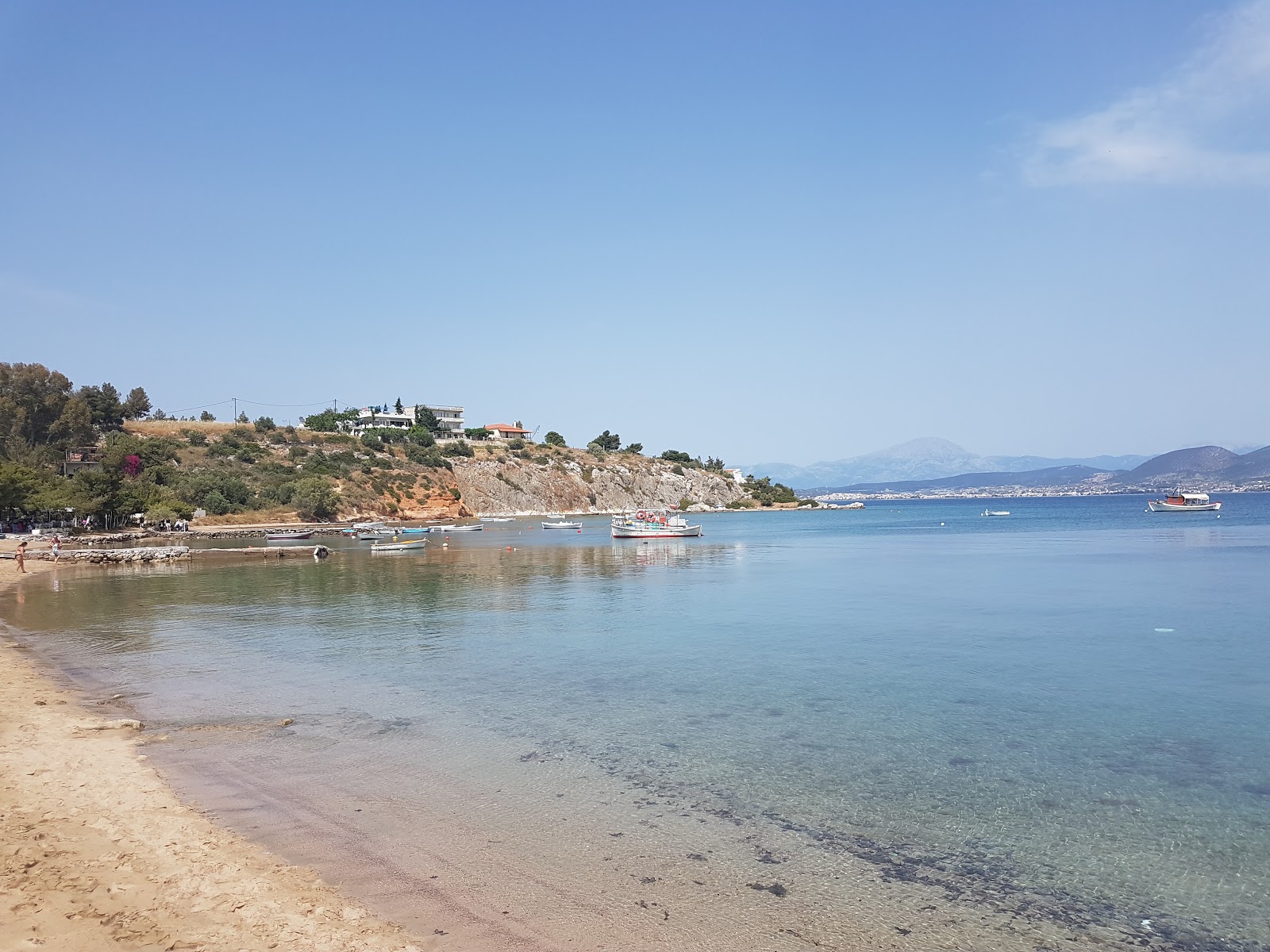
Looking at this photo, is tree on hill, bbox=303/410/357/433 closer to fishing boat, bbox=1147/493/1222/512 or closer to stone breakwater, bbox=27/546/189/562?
stone breakwater, bbox=27/546/189/562

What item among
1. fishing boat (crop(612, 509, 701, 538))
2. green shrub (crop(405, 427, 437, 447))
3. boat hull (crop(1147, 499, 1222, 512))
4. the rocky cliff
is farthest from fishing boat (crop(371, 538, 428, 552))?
boat hull (crop(1147, 499, 1222, 512))

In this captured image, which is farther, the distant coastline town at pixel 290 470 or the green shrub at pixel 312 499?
the green shrub at pixel 312 499

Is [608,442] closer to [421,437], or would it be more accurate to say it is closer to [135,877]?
[421,437]

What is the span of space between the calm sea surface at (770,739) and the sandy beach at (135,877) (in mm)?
689

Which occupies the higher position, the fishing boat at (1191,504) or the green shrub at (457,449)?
the green shrub at (457,449)

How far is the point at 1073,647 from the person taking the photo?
2070 cm

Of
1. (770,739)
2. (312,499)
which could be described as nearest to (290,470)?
(312,499)

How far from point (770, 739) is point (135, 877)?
8.58m

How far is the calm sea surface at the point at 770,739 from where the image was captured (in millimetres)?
8008

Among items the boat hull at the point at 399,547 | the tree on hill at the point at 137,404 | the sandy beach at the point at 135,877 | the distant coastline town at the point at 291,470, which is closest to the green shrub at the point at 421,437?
the distant coastline town at the point at 291,470

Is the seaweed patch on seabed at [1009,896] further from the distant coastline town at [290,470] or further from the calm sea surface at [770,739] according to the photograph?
Result: the distant coastline town at [290,470]

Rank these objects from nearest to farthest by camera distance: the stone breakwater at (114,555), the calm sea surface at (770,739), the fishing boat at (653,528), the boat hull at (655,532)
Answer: the calm sea surface at (770,739) → the stone breakwater at (114,555) → the boat hull at (655,532) → the fishing boat at (653,528)

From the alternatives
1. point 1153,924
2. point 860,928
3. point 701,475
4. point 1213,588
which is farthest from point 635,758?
point 701,475

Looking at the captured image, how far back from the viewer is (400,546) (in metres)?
60.2
